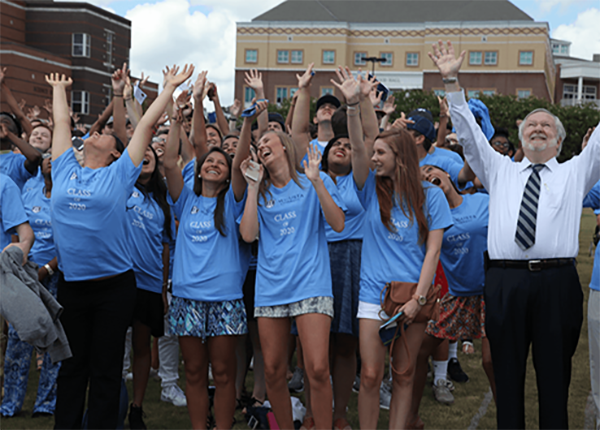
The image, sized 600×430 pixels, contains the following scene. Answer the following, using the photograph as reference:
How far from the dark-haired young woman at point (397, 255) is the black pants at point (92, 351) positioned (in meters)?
1.76

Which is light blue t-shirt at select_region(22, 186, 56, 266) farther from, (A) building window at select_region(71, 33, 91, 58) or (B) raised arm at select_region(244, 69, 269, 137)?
(A) building window at select_region(71, 33, 91, 58)

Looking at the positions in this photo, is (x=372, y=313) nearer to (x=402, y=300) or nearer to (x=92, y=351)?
(x=402, y=300)

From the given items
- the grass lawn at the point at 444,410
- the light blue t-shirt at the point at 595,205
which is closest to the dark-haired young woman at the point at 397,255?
the grass lawn at the point at 444,410

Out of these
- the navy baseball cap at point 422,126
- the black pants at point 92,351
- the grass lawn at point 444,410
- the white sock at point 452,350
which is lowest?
the grass lawn at point 444,410

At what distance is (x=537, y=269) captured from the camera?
4.18 metres

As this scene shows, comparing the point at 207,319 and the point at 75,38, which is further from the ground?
the point at 75,38

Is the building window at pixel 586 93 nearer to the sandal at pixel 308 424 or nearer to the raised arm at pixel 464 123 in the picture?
the raised arm at pixel 464 123

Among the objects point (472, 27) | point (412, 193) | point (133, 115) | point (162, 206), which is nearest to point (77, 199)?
point (162, 206)

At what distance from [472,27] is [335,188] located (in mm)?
58345

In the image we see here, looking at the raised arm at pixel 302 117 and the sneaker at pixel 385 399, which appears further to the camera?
the sneaker at pixel 385 399

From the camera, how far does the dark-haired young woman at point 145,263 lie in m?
5.09

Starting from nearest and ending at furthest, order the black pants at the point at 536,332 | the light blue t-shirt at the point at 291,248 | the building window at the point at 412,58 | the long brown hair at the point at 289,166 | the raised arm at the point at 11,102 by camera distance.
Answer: the black pants at the point at 536,332 → the light blue t-shirt at the point at 291,248 → the long brown hair at the point at 289,166 → the raised arm at the point at 11,102 → the building window at the point at 412,58

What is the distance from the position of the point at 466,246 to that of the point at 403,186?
44.1 inches

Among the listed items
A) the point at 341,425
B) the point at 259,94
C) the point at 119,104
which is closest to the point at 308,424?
the point at 341,425
